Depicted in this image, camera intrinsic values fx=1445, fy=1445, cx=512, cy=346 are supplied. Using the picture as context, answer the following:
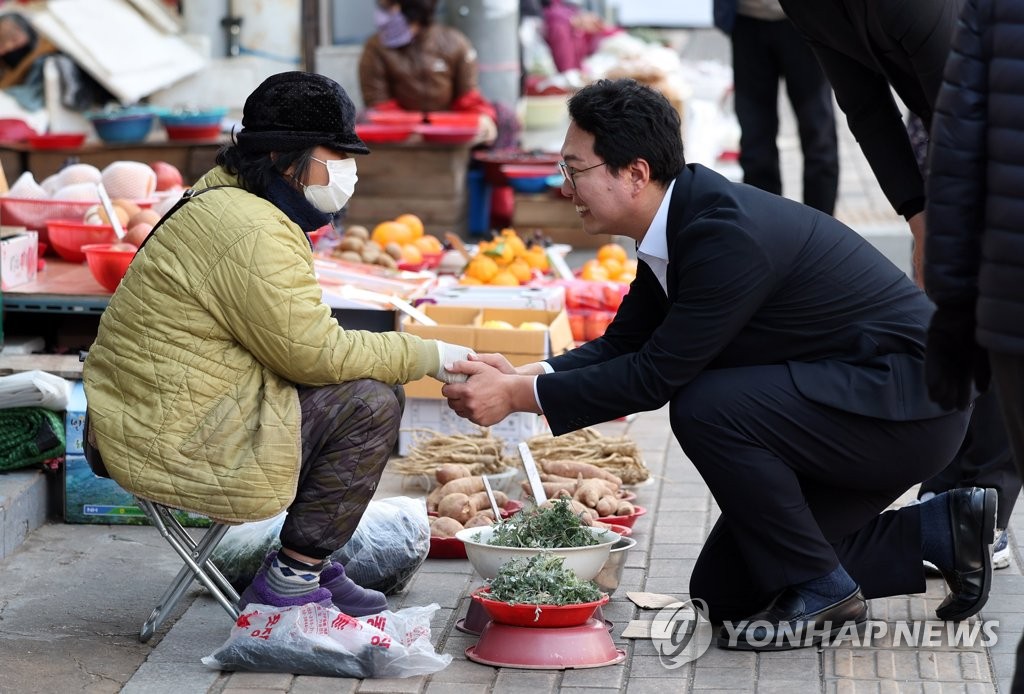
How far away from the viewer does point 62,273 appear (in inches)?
211

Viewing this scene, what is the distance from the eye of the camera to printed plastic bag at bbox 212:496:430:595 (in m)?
3.73

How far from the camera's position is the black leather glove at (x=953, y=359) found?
8.55ft

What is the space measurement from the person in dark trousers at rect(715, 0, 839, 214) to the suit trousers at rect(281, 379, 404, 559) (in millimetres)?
4354

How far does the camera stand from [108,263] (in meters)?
4.88

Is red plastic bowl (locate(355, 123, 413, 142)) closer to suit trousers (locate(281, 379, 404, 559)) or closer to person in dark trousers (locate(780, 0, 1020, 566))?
person in dark trousers (locate(780, 0, 1020, 566))

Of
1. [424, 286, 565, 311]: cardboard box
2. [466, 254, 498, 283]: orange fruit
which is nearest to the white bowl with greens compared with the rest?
[424, 286, 565, 311]: cardboard box

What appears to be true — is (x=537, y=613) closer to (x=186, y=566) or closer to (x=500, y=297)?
(x=186, y=566)

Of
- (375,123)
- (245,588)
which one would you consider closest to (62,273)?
(245,588)

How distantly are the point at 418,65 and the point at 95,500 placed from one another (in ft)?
19.8

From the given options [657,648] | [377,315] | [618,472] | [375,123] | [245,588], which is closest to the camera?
[657,648]

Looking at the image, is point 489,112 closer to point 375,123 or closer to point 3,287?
point 375,123

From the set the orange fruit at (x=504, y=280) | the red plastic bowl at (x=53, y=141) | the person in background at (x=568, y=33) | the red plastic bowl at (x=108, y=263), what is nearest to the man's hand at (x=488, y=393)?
the red plastic bowl at (x=108, y=263)

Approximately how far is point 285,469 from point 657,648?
98 centimetres

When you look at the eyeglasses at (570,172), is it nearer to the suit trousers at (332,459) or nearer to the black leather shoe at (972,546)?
the suit trousers at (332,459)
